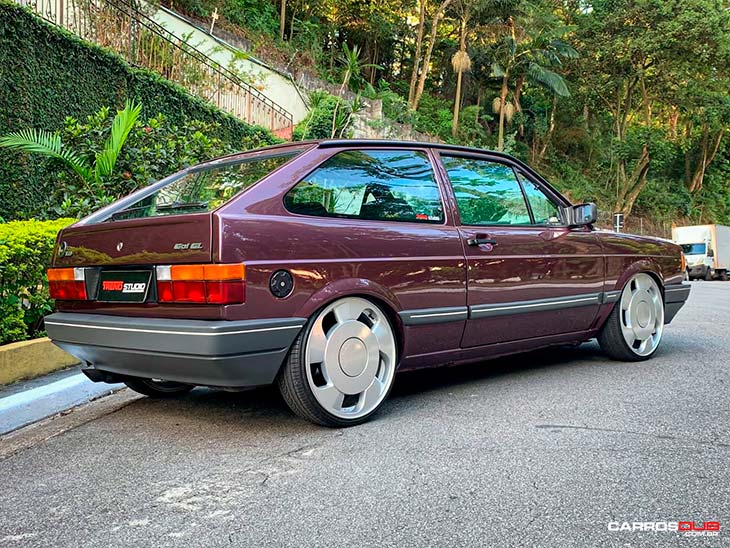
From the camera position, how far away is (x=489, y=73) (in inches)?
1320

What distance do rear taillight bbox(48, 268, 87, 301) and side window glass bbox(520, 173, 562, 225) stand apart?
9.64 ft

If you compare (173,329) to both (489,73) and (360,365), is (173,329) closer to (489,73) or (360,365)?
(360,365)

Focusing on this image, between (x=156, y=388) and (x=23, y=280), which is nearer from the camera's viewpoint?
(x=156, y=388)

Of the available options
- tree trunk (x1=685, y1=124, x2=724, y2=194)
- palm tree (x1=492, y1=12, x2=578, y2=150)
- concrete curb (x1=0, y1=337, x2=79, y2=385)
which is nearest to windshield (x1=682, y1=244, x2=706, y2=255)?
palm tree (x1=492, y1=12, x2=578, y2=150)

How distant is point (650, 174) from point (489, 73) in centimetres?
1278

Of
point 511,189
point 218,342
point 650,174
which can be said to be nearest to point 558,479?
point 218,342

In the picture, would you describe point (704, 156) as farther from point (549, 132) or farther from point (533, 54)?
point (533, 54)

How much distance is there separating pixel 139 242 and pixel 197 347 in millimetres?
670

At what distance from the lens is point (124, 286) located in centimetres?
328

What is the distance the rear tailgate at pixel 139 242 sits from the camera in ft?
9.79

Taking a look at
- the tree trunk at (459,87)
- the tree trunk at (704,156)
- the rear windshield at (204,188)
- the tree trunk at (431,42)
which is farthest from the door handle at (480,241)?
the tree trunk at (704,156)

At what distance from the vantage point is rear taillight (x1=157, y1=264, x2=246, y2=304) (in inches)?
115

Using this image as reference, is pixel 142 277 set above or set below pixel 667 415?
above
